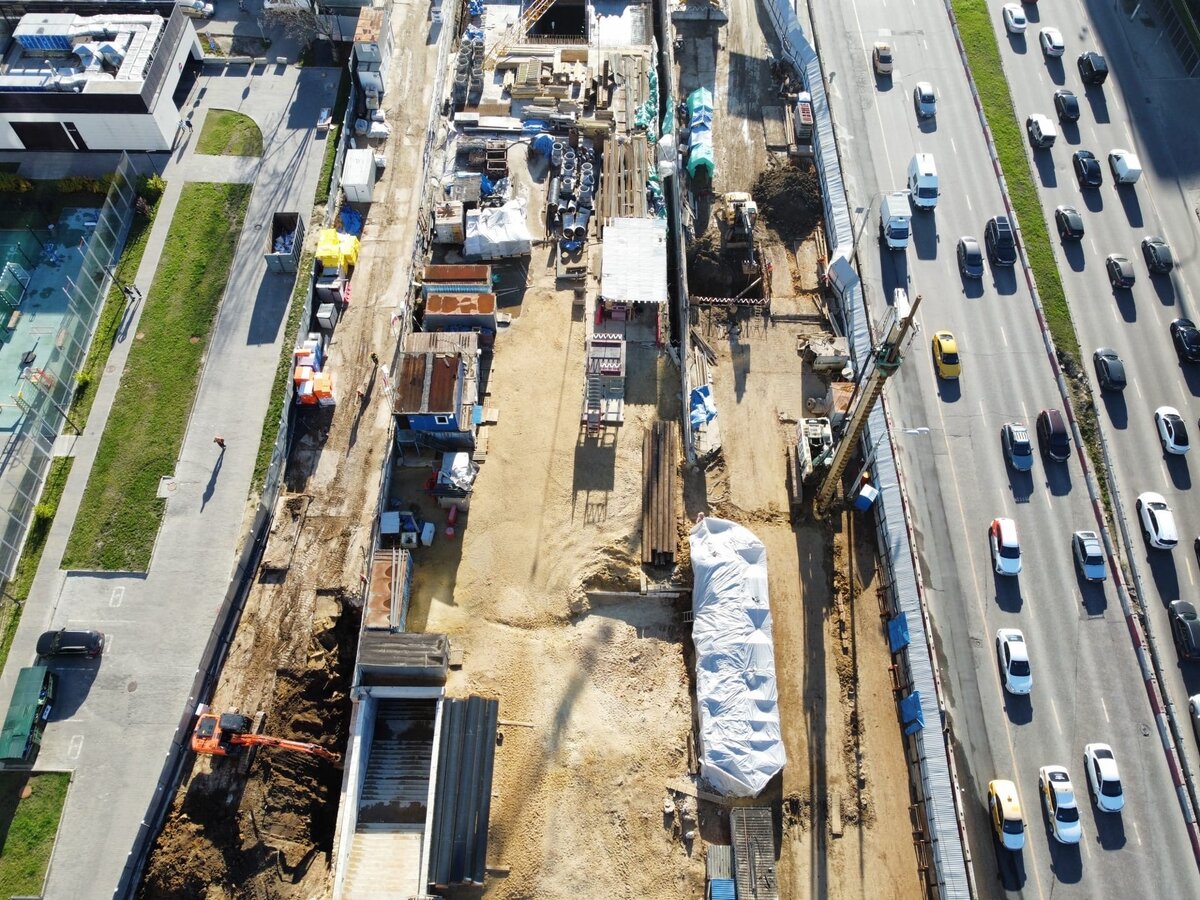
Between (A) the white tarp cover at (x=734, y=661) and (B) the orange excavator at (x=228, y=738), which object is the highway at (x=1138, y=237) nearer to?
(A) the white tarp cover at (x=734, y=661)

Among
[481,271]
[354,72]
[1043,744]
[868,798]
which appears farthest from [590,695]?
[354,72]

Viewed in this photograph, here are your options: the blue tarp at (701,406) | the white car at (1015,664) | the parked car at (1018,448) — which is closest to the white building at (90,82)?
the blue tarp at (701,406)

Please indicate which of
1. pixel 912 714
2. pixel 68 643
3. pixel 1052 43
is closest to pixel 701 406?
pixel 912 714

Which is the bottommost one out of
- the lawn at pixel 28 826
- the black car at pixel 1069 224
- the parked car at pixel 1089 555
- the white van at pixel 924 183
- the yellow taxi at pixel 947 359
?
the lawn at pixel 28 826

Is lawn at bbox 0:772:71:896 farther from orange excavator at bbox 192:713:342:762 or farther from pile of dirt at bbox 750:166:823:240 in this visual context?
pile of dirt at bbox 750:166:823:240

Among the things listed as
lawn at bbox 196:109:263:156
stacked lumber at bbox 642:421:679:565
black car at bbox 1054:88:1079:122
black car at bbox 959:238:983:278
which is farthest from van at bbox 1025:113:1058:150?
lawn at bbox 196:109:263:156

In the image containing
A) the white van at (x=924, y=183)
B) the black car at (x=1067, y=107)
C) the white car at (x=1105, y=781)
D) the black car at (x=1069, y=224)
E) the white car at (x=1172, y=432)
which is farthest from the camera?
the black car at (x=1067, y=107)

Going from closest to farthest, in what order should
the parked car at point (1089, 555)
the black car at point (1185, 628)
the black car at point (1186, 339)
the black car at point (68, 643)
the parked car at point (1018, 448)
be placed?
the black car at point (68, 643) → the black car at point (1185, 628) → the parked car at point (1089, 555) → the parked car at point (1018, 448) → the black car at point (1186, 339)
